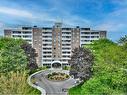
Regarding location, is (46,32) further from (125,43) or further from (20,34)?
(125,43)

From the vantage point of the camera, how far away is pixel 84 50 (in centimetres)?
3191

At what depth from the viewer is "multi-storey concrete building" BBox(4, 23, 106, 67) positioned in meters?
57.1

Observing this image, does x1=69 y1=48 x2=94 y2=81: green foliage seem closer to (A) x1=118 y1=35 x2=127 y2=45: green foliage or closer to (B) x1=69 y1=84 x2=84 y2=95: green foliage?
(B) x1=69 y1=84 x2=84 y2=95: green foliage

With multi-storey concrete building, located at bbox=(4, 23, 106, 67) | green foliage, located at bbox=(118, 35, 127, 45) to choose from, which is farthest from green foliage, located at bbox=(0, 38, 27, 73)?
multi-storey concrete building, located at bbox=(4, 23, 106, 67)

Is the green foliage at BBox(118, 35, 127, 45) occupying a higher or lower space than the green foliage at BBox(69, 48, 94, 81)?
higher

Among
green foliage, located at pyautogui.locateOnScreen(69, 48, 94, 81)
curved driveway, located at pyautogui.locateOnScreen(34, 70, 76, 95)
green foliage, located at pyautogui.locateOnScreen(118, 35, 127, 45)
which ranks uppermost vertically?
green foliage, located at pyautogui.locateOnScreen(118, 35, 127, 45)

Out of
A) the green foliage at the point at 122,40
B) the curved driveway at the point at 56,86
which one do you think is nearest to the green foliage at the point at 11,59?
the curved driveway at the point at 56,86

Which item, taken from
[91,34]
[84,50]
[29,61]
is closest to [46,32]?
[91,34]

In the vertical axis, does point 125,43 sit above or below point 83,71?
above

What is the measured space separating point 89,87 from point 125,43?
22.7 metres

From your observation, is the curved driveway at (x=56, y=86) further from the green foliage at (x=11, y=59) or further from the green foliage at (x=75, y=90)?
the green foliage at (x=11, y=59)

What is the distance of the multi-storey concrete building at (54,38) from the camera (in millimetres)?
57125

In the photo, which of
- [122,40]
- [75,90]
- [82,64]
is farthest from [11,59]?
[122,40]

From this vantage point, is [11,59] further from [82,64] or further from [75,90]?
[82,64]
